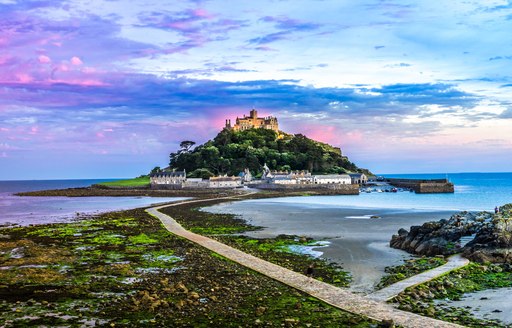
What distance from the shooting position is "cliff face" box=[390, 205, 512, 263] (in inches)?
877

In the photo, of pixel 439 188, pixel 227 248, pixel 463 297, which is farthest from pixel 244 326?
pixel 439 188

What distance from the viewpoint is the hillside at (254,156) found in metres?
140

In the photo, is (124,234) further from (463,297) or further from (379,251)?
(463,297)

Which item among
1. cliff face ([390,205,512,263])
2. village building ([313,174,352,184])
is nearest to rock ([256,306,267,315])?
cliff face ([390,205,512,263])

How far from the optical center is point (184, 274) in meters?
19.1

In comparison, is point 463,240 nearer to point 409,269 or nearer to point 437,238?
point 437,238

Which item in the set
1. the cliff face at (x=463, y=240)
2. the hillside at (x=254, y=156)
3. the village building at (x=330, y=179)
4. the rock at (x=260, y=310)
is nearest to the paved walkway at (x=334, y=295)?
the rock at (x=260, y=310)

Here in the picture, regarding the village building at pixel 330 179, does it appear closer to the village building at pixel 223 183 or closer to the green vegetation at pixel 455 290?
the village building at pixel 223 183

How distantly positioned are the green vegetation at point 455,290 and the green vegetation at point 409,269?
1187mm

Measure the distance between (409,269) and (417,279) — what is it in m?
2.42

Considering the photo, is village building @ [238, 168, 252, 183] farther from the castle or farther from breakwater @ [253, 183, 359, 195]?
the castle

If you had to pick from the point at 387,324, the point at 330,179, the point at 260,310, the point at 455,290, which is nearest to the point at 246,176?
the point at 330,179

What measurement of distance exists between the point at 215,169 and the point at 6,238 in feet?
360

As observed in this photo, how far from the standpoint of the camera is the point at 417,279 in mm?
18094
